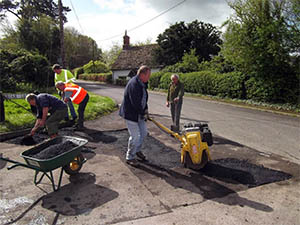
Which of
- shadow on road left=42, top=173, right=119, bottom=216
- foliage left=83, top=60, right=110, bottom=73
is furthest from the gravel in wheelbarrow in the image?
foliage left=83, top=60, right=110, bottom=73

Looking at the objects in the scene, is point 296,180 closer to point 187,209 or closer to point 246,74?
point 187,209

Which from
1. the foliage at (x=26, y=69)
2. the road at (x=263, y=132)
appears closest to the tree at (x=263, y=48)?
the road at (x=263, y=132)

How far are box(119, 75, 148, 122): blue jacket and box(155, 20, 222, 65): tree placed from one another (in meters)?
25.9

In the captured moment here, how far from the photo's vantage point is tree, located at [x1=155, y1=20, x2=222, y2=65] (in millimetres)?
29375

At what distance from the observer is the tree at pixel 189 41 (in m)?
29.4

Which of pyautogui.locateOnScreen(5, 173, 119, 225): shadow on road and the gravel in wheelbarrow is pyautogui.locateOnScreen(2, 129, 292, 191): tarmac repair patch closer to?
pyautogui.locateOnScreen(5, 173, 119, 225): shadow on road

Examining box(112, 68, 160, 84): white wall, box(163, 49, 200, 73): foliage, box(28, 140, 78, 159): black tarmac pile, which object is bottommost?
box(28, 140, 78, 159): black tarmac pile

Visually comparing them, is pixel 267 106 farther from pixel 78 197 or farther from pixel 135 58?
pixel 135 58

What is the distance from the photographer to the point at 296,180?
14.0ft

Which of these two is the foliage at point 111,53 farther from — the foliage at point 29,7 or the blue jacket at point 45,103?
the blue jacket at point 45,103

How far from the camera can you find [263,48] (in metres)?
13.6

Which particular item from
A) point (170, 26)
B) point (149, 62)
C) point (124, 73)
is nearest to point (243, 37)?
point (170, 26)

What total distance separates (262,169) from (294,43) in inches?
426

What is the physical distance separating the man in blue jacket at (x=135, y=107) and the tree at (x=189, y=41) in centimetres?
2577
